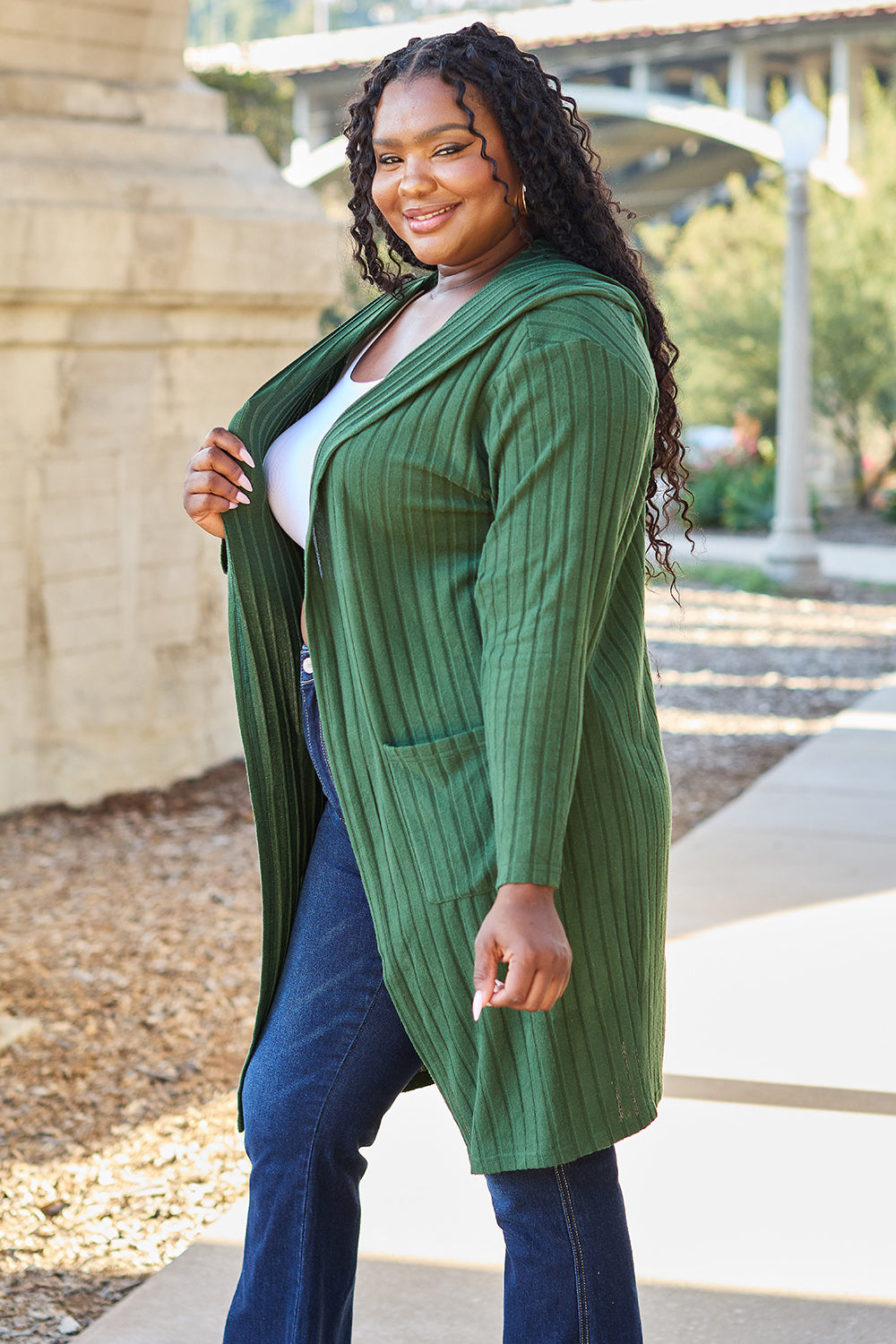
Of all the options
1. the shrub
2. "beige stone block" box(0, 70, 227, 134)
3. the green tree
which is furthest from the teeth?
the green tree

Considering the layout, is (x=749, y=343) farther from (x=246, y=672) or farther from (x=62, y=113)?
(x=246, y=672)

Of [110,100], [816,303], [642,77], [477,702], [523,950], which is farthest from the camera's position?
[642,77]

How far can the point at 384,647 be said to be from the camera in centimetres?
171

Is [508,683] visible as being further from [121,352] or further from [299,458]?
[121,352]

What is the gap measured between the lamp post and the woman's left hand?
11010 millimetres

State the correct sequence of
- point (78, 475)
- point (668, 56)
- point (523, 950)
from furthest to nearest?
point (668, 56)
point (78, 475)
point (523, 950)

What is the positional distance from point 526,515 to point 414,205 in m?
0.44

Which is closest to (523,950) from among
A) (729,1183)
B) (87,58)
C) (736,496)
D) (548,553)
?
(548,553)

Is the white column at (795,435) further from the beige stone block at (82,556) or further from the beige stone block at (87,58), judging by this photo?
the beige stone block at (82,556)

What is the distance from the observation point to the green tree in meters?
17.7

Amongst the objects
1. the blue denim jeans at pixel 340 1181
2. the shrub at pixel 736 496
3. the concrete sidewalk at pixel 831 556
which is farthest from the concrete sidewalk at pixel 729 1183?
the shrub at pixel 736 496

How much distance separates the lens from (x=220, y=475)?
73.9 inches

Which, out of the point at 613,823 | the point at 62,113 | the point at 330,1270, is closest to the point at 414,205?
the point at 613,823

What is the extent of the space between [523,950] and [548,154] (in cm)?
85
